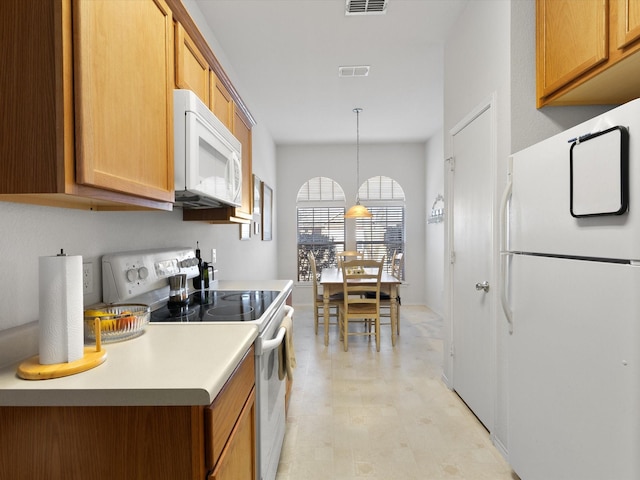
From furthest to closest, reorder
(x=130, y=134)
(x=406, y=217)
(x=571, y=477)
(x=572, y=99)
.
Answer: (x=406, y=217) → (x=572, y=99) → (x=571, y=477) → (x=130, y=134)

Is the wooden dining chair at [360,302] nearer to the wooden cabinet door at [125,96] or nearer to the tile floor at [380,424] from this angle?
the tile floor at [380,424]

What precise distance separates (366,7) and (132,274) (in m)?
2.26

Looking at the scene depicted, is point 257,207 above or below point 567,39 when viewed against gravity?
below

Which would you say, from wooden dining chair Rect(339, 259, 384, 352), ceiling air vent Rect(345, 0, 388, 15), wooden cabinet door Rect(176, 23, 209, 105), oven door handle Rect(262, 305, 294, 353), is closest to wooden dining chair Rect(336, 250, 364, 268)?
wooden dining chair Rect(339, 259, 384, 352)

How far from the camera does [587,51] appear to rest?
1.54 m

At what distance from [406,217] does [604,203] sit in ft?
17.1

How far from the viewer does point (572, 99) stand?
181 cm

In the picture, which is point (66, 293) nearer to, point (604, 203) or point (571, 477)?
point (604, 203)

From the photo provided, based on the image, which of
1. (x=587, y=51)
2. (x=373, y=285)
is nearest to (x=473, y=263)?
(x=587, y=51)

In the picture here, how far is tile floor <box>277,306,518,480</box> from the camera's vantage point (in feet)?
6.28

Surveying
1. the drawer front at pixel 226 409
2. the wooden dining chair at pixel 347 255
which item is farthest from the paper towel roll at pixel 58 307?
the wooden dining chair at pixel 347 255

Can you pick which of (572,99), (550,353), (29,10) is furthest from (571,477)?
(29,10)

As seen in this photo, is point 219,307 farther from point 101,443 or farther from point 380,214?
point 380,214

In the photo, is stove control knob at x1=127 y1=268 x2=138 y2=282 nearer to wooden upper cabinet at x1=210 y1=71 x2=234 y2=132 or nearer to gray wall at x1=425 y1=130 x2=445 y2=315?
wooden upper cabinet at x1=210 y1=71 x2=234 y2=132
